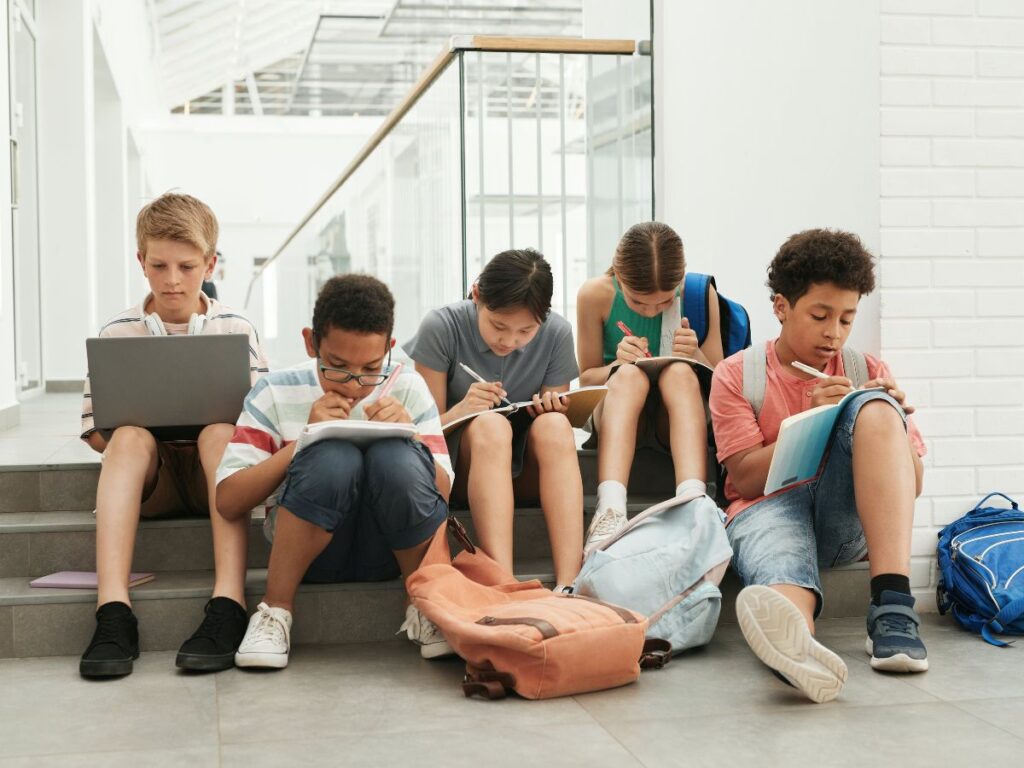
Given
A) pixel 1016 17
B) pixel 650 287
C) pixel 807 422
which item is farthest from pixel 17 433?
pixel 1016 17

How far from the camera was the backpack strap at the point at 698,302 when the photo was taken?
2.96 meters

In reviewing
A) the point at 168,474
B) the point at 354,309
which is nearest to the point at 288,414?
the point at 354,309

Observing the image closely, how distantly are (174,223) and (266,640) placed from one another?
35.5 inches

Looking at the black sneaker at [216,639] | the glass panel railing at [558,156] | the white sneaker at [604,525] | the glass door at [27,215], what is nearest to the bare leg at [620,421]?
the white sneaker at [604,525]

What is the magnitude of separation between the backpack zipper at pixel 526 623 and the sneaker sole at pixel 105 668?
0.66m

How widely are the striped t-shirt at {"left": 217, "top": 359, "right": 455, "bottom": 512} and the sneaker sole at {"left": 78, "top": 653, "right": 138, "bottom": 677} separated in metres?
0.38

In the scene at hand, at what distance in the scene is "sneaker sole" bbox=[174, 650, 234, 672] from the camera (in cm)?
217

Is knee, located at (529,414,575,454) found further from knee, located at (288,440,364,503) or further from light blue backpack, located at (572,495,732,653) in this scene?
knee, located at (288,440,364,503)

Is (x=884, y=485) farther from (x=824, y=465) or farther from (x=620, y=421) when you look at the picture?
(x=620, y=421)

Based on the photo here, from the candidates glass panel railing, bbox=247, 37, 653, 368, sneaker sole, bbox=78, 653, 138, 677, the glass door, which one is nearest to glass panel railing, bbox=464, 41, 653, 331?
glass panel railing, bbox=247, 37, 653, 368

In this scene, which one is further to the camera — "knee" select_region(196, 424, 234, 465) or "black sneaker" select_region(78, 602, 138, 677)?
"knee" select_region(196, 424, 234, 465)

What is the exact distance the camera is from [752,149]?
3.36 metres

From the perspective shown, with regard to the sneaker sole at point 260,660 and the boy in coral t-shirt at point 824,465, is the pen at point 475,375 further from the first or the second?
the sneaker sole at point 260,660

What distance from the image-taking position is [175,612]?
Answer: 2391 mm
